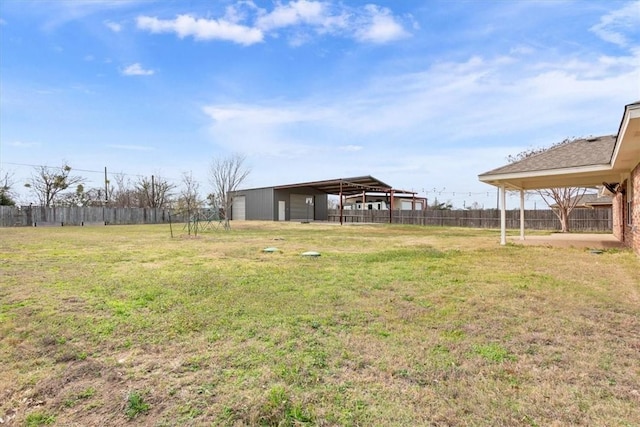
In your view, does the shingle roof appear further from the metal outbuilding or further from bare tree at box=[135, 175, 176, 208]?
bare tree at box=[135, 175, 176, 208]

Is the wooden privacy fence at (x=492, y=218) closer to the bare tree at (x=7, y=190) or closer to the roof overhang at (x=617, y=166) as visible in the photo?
the roof overhang at (x=617, y=166)

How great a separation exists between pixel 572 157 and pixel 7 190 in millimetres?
34977

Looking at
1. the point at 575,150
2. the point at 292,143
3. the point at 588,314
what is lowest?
the point at 588,314

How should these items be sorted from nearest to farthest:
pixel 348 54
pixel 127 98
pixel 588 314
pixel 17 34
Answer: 1. pixel 588 314
2. pixel 17 34
3. pixel 348 54
4. pixel 127 98

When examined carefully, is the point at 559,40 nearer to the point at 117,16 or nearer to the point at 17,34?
the point at 117,16

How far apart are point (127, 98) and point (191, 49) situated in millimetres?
5495

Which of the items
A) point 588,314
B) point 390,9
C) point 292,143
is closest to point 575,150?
point 390,9

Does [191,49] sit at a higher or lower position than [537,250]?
higher

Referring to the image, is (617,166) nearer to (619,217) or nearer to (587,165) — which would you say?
(587,165)

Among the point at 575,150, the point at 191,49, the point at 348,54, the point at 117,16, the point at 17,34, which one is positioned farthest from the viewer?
the point at 348,54

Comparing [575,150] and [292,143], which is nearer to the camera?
[575,150]

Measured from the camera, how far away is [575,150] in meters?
10.3

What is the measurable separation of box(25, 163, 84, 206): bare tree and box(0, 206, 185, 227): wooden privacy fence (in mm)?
6385

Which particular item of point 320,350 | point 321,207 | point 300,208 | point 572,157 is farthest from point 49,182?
point 572,157
